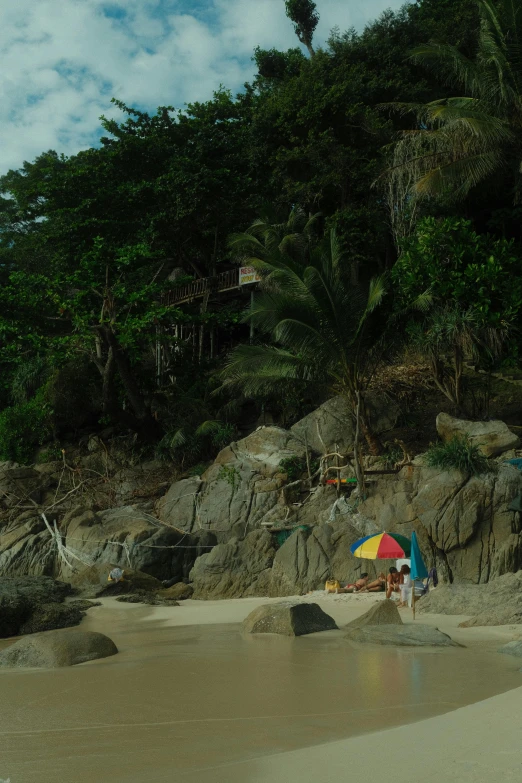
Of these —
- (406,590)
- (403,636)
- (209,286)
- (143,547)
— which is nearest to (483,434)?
(406,590)

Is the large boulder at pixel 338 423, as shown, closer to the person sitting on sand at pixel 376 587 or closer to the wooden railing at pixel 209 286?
the person sitting on sand at pixel 376 587

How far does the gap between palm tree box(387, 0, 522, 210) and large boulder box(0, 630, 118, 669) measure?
38.4 ft

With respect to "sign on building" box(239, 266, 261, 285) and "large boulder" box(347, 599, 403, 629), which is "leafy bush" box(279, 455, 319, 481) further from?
"sign on building" box(239, 266, 261, 285)

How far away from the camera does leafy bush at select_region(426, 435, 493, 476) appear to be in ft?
40.6

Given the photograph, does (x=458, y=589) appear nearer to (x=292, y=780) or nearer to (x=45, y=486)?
A: (x=292, y=780)

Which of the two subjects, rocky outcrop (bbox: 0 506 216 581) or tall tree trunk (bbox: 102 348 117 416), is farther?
tall tree trunk (bbox: 102 348 117 416)

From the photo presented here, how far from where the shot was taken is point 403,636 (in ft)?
25.2

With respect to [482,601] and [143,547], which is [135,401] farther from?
[482,601]

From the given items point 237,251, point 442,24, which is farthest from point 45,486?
point 442,24

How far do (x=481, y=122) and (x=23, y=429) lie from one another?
15.6 m

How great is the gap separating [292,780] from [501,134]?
46.9 ft

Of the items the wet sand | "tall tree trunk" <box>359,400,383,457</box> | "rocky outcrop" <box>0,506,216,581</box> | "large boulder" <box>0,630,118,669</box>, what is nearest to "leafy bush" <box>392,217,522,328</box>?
"tall tree trunk" <box>359,400,383,457</box>

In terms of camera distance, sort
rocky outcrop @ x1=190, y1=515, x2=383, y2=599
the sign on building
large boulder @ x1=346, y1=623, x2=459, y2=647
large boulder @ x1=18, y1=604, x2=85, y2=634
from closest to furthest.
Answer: large boulder @ x1=346, y1=623, x2=459, y2=647
large boulder @ x1=18, y1=604, x2=85, y2=634
rocky outcrop @ x1=190, y1=515, x2=383, y2=599
the sign on building

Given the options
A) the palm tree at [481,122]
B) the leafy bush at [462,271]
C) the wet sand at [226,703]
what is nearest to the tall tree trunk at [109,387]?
the leafy bush at [462,271]
